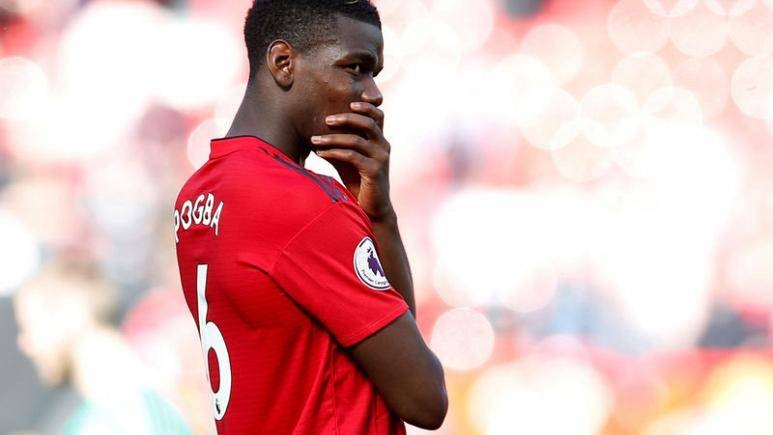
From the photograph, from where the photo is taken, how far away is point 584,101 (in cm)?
378

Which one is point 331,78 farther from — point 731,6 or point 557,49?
point 731,6

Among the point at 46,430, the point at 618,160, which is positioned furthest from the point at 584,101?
the point at 46,430

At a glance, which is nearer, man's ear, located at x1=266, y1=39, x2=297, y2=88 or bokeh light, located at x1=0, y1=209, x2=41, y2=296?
man's ear, located at x1=266, y1=39, x2=297, y2=88

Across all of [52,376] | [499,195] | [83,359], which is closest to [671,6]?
[499,195]

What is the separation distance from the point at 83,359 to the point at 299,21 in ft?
7.63

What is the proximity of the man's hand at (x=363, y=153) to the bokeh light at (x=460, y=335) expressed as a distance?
2.17 meters

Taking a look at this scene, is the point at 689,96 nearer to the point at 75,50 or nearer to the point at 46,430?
the point at 75,50

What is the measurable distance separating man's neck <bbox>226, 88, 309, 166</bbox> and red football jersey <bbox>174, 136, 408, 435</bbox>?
33 millimetres

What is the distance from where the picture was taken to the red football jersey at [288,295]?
4.36 ft

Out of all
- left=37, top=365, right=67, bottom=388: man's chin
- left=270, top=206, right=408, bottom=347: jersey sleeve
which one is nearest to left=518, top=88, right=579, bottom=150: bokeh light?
left=37, top=365, right=67, bottom=388: man's chin

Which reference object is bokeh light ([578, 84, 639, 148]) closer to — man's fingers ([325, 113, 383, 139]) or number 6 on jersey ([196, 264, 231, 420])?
man's fingers ([325, 113, 383, 139])

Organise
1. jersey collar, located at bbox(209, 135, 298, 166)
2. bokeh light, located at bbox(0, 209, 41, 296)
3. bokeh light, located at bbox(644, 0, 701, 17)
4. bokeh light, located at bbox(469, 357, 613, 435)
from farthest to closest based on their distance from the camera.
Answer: bokeh light, located at bbox(644, 0, 701, 17) → bokeh light, located at bbox(469, 357, 613, 435) → bokeh light, located at bbox(0, 209, 41, 296) → jersey collar, located at bbox(209, 135, 298, 166)

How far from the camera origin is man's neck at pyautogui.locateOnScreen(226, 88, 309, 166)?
1474 millimetres

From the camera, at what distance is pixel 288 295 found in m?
1.34
